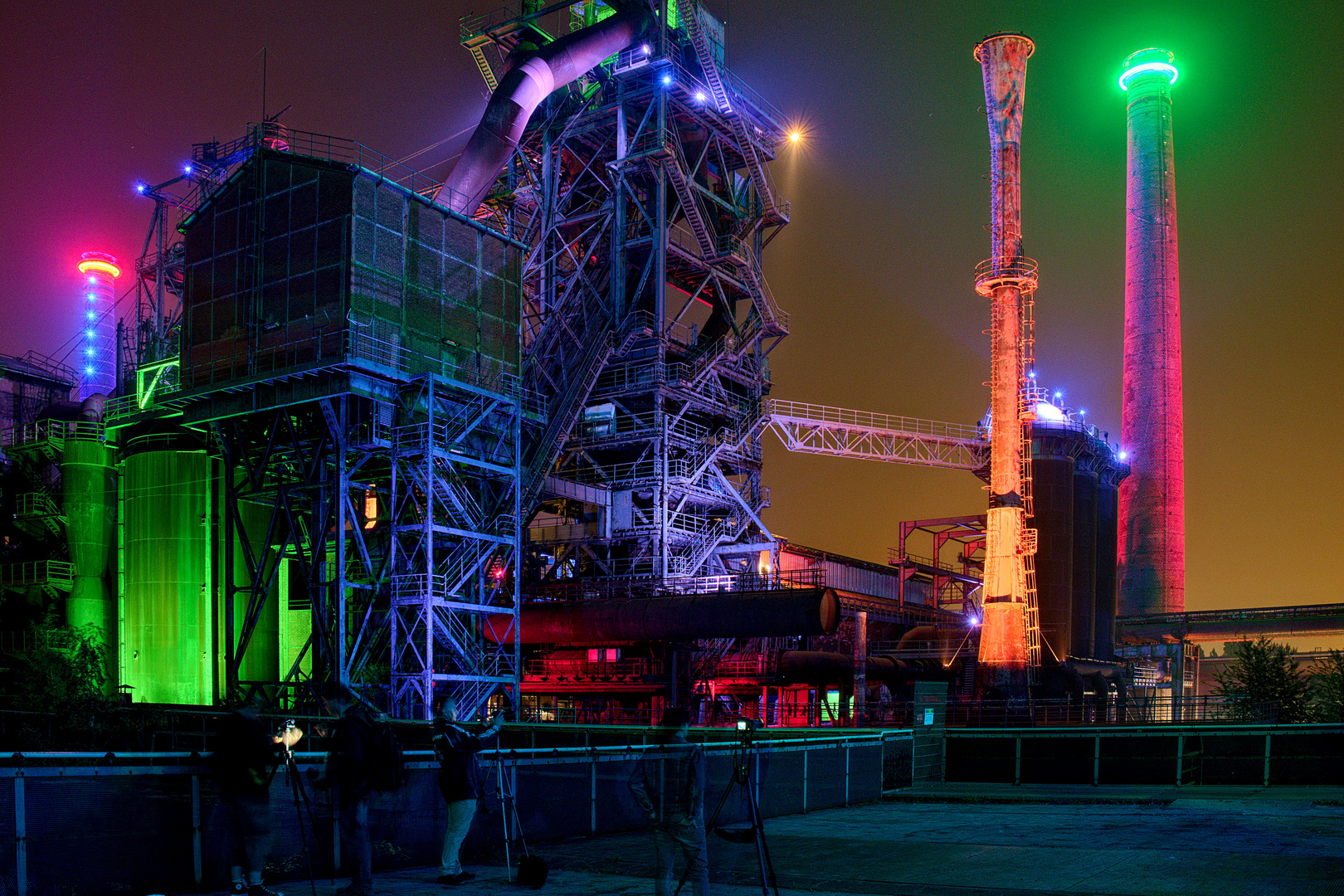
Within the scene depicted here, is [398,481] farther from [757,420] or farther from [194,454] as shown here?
[757,420]

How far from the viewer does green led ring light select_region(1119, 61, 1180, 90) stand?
8112 centimetres

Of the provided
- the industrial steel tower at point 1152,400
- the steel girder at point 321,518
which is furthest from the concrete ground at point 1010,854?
the industrial steel tower at point 1152,400

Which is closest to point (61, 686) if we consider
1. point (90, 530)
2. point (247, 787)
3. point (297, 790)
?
point (90, 530)

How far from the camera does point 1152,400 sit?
3031 inches

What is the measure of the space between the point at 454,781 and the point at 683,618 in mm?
→ 32585

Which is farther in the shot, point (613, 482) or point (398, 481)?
point (613, 482)

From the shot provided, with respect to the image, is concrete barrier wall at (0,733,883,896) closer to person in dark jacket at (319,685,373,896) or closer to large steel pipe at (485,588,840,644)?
person in dark jacket at (319,685,373,896)

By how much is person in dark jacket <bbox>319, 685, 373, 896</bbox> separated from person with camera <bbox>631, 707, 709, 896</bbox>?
277cm

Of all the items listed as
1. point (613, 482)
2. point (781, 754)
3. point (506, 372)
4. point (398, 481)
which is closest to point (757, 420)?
point (613, 482)

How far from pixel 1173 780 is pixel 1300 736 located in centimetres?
297

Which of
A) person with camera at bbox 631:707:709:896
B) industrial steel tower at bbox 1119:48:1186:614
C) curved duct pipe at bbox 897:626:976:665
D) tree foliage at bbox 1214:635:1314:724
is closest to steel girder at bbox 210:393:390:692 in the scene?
curved duct pipe at bbox 897:626:976:665

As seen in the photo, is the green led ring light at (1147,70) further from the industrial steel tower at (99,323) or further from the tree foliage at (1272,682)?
the industrial steel tower at (99,323)

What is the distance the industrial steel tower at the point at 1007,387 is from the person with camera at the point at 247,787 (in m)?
36.1

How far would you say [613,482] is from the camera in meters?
55.2
